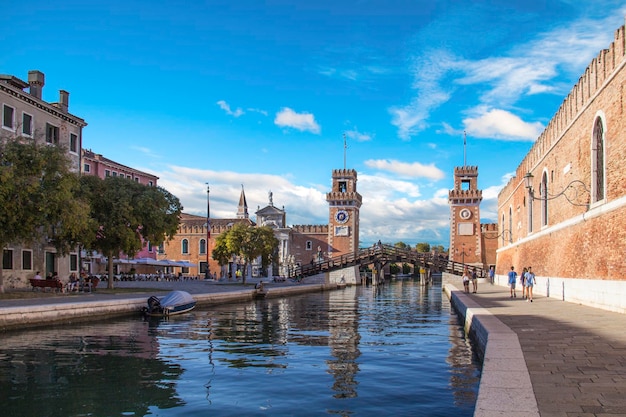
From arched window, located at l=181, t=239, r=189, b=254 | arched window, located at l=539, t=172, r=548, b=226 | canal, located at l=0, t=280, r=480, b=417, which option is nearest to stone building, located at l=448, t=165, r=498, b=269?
arched window, located at l=181, t=239, r=189, b=254

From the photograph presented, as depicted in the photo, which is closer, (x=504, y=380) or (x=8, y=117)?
(x=504, y=380)

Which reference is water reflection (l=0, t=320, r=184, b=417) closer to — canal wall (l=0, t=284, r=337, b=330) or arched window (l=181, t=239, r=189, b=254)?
canal wall (l=0, t=284, r=337, b=330)

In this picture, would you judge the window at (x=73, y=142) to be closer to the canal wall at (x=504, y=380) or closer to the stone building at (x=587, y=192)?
the stone building at (x=587, y=192)

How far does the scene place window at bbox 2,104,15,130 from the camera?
100 ft

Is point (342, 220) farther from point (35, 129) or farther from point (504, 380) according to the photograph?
point (504, 380)

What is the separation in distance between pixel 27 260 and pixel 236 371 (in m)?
24.4

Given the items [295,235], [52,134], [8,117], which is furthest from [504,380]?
[295,235]

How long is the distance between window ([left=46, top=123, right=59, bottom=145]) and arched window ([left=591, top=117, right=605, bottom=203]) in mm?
27104

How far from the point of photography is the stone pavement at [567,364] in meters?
6.75

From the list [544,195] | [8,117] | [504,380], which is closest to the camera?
[504,380]

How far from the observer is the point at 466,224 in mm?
73125

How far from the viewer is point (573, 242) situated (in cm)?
2448

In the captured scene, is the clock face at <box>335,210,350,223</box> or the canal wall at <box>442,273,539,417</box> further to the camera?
the clock face at <box>335,210,350,223</box>

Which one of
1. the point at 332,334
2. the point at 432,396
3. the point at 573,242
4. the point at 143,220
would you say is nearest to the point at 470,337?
the point at 332,334
